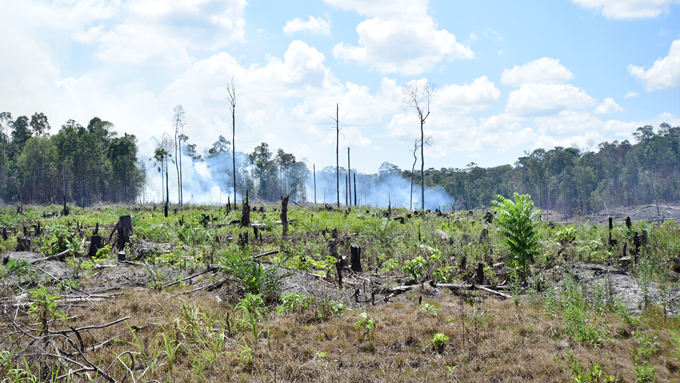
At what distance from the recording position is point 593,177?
244 ft

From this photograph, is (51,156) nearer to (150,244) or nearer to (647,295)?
(150,244)

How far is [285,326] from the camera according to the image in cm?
531

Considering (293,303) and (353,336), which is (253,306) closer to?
(293,303)

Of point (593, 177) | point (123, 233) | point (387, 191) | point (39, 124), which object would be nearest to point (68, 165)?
point (39, 124)

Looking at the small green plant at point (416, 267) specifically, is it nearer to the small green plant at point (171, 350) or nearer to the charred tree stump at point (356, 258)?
the charred tree stump at point (356, 258)

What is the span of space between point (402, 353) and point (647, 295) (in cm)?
455

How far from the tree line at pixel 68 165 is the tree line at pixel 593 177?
6278 centimetres

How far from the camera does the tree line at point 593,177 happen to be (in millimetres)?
71875

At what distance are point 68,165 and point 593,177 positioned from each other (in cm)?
9140

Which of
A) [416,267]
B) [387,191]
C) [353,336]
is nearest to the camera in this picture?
[353,336]

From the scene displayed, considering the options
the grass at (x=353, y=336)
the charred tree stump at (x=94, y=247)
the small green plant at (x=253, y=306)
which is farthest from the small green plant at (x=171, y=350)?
the charred tree stump at (x=94, y=247)

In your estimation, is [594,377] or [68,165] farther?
[68,165]

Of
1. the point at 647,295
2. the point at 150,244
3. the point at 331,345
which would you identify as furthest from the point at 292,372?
the point at 150,244

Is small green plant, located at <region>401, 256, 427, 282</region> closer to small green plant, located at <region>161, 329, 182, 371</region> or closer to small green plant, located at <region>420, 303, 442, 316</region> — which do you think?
small green plant, located at <region>420, 303, 442, 316</region>
